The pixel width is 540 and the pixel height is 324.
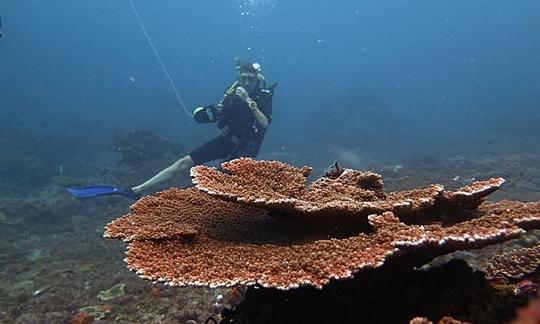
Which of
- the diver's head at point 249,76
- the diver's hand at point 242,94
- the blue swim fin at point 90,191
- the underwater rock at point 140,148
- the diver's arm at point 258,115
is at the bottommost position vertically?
the blue swim fin at point 90,191

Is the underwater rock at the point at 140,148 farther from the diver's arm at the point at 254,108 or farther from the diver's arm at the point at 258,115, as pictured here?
the diver's arm at the point at 258,115

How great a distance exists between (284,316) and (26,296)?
623cm

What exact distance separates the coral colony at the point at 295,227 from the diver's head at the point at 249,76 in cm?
780

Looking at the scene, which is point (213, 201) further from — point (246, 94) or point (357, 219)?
point (246, 94)

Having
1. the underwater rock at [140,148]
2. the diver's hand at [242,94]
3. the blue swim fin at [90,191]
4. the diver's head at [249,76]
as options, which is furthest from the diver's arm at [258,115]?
the underwater rock at [140,148]

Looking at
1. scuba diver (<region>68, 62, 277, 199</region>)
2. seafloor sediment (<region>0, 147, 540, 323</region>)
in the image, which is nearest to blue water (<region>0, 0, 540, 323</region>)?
seafloor sediment (<region>0, 147, 540, 323</region>)

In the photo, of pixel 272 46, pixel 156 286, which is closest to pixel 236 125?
pixel 156 286

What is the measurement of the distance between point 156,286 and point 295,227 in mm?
4236

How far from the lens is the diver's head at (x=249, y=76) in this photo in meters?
11.4

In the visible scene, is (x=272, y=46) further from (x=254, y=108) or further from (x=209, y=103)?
(x=254, y=108)

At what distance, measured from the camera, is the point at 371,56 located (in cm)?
16500

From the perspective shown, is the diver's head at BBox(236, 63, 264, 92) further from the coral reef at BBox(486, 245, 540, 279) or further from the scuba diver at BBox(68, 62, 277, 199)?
the coral reef at BBox(486, 245, 540, 279)

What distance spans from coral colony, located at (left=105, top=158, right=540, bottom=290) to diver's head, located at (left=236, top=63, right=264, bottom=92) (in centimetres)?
780

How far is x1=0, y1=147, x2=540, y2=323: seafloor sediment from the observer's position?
256 centimetres
